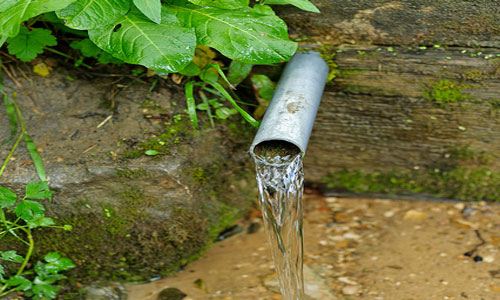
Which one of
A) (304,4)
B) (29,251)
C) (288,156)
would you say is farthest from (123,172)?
(304,4)

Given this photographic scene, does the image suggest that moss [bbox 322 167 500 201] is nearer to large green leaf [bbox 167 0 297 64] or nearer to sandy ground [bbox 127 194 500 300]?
sandy ground [bbox 127 194 500 300]

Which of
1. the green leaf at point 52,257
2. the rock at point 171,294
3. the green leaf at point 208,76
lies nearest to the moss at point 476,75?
the green leaf at point 208,76

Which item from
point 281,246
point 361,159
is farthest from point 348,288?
point 361,159

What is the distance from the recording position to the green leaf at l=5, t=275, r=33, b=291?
2.09m

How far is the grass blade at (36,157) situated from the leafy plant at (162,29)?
→ 35 cm

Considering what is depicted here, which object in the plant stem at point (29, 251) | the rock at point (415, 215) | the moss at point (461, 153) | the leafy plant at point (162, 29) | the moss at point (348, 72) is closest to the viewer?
the leafy plant at point (162, 29)

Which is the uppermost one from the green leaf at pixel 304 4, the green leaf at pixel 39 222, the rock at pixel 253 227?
the green leaf at pixel 304 4

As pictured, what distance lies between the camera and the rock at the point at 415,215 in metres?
2.73

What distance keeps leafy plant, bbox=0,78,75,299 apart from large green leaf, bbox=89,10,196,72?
0.57 meters

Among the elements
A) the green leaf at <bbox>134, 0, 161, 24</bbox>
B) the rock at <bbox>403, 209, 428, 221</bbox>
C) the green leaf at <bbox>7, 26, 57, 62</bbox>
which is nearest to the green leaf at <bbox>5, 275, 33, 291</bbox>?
the green leaf at <bbox>7, 26, 57, 62</bbox>

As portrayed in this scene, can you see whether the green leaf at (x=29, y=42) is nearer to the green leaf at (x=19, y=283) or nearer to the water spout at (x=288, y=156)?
the green leaf at (x=19, y=283)

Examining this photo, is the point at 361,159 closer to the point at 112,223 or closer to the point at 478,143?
the point at 478,143

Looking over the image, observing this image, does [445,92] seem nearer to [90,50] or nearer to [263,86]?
[263,86]

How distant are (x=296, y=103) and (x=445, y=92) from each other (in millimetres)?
786
